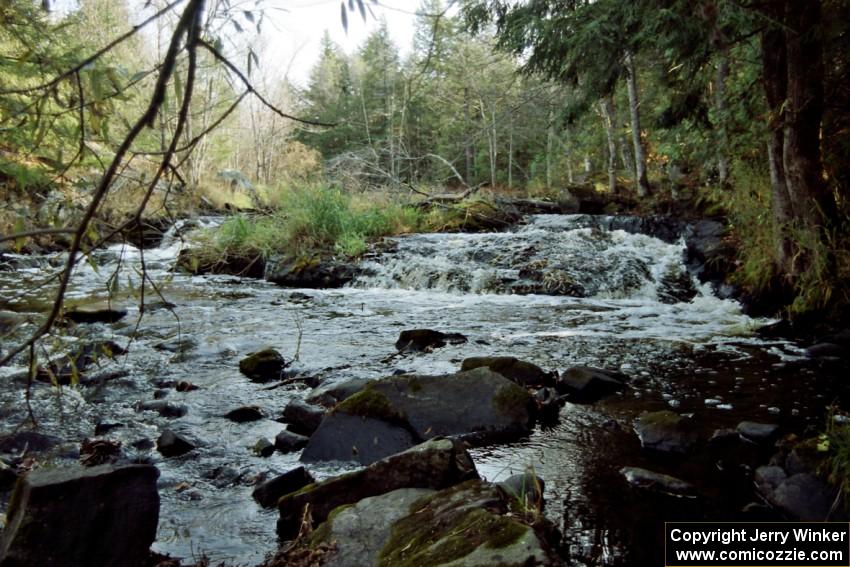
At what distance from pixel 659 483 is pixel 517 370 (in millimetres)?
1604

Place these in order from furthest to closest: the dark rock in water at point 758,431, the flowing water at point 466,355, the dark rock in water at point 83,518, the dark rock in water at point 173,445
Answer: the dark rock in water at point 173,445, the dark rock in water at point 758,431, the flowing water at point 466,355, the dark rock in water at point 83,518

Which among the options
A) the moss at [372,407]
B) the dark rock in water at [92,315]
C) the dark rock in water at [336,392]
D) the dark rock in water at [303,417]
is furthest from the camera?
the dark rock in water at [92,315]

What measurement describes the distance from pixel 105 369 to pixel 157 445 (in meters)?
1.92

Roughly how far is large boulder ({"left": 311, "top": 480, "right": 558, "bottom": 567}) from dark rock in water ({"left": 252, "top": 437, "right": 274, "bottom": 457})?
1058 millimetres

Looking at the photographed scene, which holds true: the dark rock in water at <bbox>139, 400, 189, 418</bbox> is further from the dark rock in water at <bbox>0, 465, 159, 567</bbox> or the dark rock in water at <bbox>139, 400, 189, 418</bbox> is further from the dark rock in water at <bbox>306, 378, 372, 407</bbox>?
the dark rock in water at <bbox>0, 465, 159, 567</bbox>

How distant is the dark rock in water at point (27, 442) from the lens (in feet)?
10.3

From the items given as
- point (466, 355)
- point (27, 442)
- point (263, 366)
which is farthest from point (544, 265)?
point (27, 442)

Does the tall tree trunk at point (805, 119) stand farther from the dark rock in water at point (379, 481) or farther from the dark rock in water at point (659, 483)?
the dark rock in water at point (379, 481)

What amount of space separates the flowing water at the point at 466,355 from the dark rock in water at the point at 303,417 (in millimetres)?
133

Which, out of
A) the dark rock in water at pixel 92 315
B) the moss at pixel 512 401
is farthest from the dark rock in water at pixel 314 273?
the moss at pixel 512 401

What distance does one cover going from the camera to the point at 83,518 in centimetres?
202

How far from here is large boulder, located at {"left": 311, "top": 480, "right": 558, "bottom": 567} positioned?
1.75 meters

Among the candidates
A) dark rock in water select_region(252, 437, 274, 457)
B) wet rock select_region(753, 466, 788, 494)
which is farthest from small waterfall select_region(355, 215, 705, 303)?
dark rock in water select_region(252, 437, 274, 457)

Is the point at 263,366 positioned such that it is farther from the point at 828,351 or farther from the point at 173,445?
the point at 828,351
